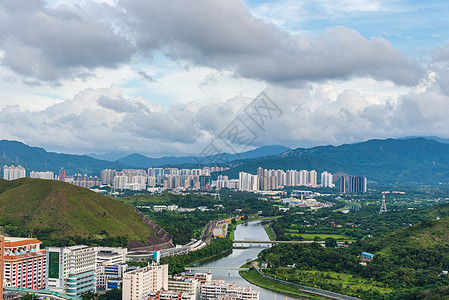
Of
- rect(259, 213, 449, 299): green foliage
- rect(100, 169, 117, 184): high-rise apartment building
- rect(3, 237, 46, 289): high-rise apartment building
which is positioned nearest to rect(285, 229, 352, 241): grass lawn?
rect(259, 213, 449, 299): green foliage

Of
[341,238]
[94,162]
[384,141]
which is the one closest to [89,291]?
[341,238]

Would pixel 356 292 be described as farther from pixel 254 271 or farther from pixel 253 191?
pixel 253 191

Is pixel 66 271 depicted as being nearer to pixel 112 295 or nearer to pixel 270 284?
pixel 112 295

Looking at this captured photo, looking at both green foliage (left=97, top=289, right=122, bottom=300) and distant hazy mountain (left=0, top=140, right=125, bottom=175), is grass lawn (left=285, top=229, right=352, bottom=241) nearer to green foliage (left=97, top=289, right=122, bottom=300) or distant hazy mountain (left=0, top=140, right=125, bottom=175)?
green foliage (left=97, top=289, right=122, bottom=300)

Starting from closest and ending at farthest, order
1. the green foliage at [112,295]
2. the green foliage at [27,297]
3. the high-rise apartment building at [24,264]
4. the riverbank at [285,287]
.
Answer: the green foliage at [27,297] → the green foliage at [112,295] → the high-rise apartment building at [24,264] → the riverbank at [285,287]

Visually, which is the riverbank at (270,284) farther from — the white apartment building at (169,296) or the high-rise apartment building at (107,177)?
the high-rise apartment building at (107,177)

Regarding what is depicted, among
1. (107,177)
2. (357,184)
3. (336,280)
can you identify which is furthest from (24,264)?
(357,184)

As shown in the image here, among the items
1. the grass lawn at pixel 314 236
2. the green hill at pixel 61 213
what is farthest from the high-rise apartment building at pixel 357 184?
the green hill at pixel 61 213
